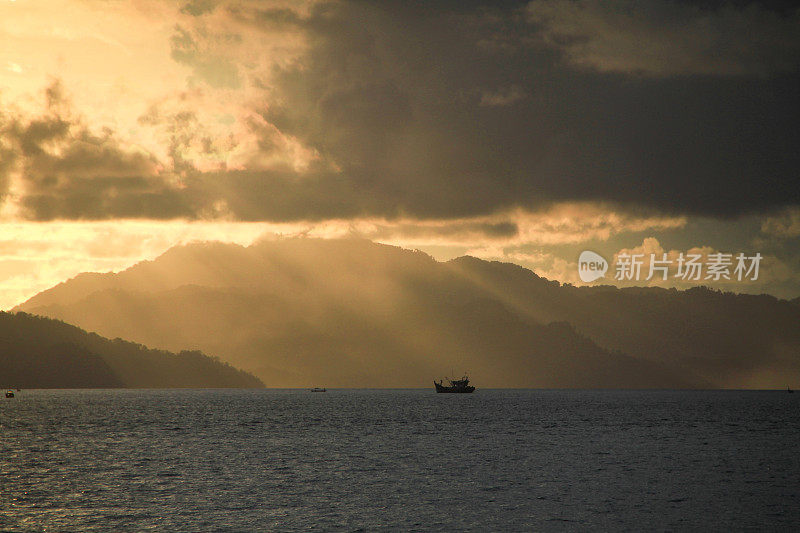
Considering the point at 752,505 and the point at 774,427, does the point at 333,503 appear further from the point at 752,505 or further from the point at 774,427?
the point at 774,427

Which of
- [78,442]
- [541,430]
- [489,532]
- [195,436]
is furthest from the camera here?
[541,430]

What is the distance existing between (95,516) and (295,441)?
7192 centimetres

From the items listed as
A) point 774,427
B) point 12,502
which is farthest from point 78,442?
point 774,427

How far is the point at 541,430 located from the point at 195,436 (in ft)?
233

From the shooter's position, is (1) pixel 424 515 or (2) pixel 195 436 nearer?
(1) pixel 424 515

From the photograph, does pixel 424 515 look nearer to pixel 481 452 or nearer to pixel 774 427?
pixel 481 452

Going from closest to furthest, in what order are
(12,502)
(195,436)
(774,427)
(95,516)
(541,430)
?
1. (95,516)
2. (12,502)
3. (195,436)
4. (541,430)
5. (774,427)

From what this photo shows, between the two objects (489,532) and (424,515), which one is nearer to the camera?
(489,532)

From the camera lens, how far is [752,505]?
71125mm

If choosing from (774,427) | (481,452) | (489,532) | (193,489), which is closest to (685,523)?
(489,532)

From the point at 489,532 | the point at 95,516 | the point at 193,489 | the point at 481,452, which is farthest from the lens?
the point at 481,452

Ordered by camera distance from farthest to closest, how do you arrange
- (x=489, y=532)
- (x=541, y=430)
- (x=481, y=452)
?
1. (x=541, y=430)
2. (x=481, y=452)
3. (x=489, y=532)

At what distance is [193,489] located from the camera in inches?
3088

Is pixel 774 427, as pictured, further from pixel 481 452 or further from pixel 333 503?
pixel 333 503
